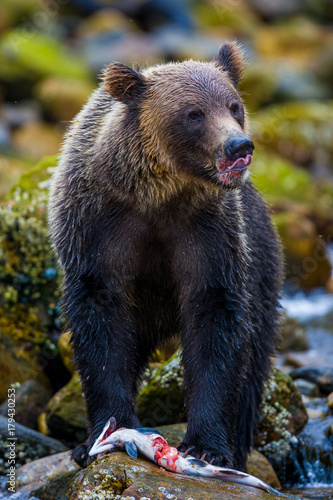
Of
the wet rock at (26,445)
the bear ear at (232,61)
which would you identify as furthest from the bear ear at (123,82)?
the wet rock at (26,445)

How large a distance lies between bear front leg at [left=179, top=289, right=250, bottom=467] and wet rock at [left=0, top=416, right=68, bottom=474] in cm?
218

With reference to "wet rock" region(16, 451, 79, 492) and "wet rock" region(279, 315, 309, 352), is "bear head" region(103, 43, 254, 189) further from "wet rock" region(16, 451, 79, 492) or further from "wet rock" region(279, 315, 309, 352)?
"wet rock" region(279, 315, 309, 352)

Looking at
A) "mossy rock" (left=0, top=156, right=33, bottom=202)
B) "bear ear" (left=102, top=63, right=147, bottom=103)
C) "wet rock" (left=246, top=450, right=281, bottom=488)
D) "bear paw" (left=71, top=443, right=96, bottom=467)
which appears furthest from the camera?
"mossy rock" (left=0, top=156, right=33, bottom=202)

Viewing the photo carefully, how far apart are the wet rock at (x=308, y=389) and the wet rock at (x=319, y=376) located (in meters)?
0.08

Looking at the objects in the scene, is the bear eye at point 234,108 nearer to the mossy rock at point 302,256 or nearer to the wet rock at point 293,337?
the wet rock at point 293,337

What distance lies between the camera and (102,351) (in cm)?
613

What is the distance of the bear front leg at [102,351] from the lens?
612cm

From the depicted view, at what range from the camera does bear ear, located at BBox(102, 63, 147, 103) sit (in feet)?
20.2

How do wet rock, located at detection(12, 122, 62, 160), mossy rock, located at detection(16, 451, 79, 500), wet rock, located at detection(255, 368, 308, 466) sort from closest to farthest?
mossy rock, located at detection(16, 451, 79, 500)
wet rock, located at detection(255, 368, 308, 466)
wet rock, located at detection(12, 122, 62, 160)

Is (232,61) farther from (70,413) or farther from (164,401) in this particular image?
(70,413)

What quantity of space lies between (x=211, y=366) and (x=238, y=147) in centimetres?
182

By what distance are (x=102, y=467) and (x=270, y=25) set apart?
37.9 metres

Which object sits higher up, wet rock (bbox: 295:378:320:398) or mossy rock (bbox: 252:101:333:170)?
mossy rock (bbox: 252:101:333:170)

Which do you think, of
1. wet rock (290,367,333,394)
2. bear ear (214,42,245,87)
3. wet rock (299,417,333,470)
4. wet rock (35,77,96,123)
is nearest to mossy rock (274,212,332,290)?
wet rock (290,367,333,394)
